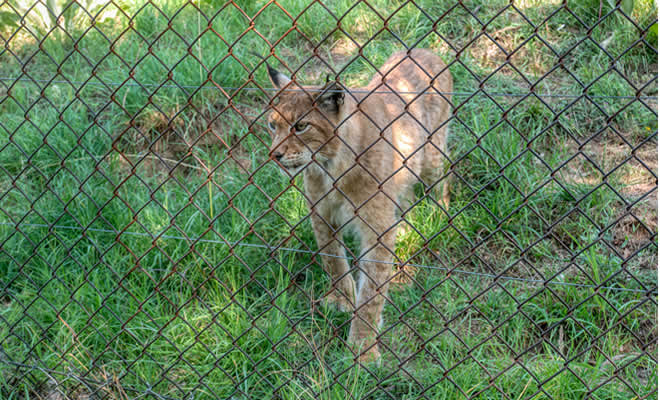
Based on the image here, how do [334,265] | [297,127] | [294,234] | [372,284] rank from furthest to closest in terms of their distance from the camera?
[334,265] < [372,284] < [297,127] < [294,234]

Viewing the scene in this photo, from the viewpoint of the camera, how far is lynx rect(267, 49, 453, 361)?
283 centimetres

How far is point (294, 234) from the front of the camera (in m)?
2.62

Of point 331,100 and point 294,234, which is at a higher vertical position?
point 331,100

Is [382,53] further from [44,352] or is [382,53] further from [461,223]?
[44,352]

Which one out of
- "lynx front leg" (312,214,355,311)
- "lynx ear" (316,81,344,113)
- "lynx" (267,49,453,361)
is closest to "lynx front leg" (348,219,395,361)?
"lynx" (267,49,453,361)

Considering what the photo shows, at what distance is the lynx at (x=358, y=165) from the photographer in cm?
283

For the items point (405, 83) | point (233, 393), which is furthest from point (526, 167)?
point (233, 393)

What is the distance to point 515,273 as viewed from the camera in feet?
11.8

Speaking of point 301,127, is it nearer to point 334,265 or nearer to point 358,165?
point 358,165

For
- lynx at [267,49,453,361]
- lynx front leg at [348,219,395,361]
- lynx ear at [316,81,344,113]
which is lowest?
lynx front leg at [348,219,395,361]

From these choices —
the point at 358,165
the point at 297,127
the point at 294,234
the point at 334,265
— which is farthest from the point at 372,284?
the point at 297,127

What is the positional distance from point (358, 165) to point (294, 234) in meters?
0.54

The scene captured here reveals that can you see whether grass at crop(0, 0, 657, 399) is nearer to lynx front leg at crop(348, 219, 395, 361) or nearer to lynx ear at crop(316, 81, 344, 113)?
lynx front leg at crop(348, 219, 395, 361)

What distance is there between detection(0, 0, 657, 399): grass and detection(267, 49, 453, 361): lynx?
0.14 meters
